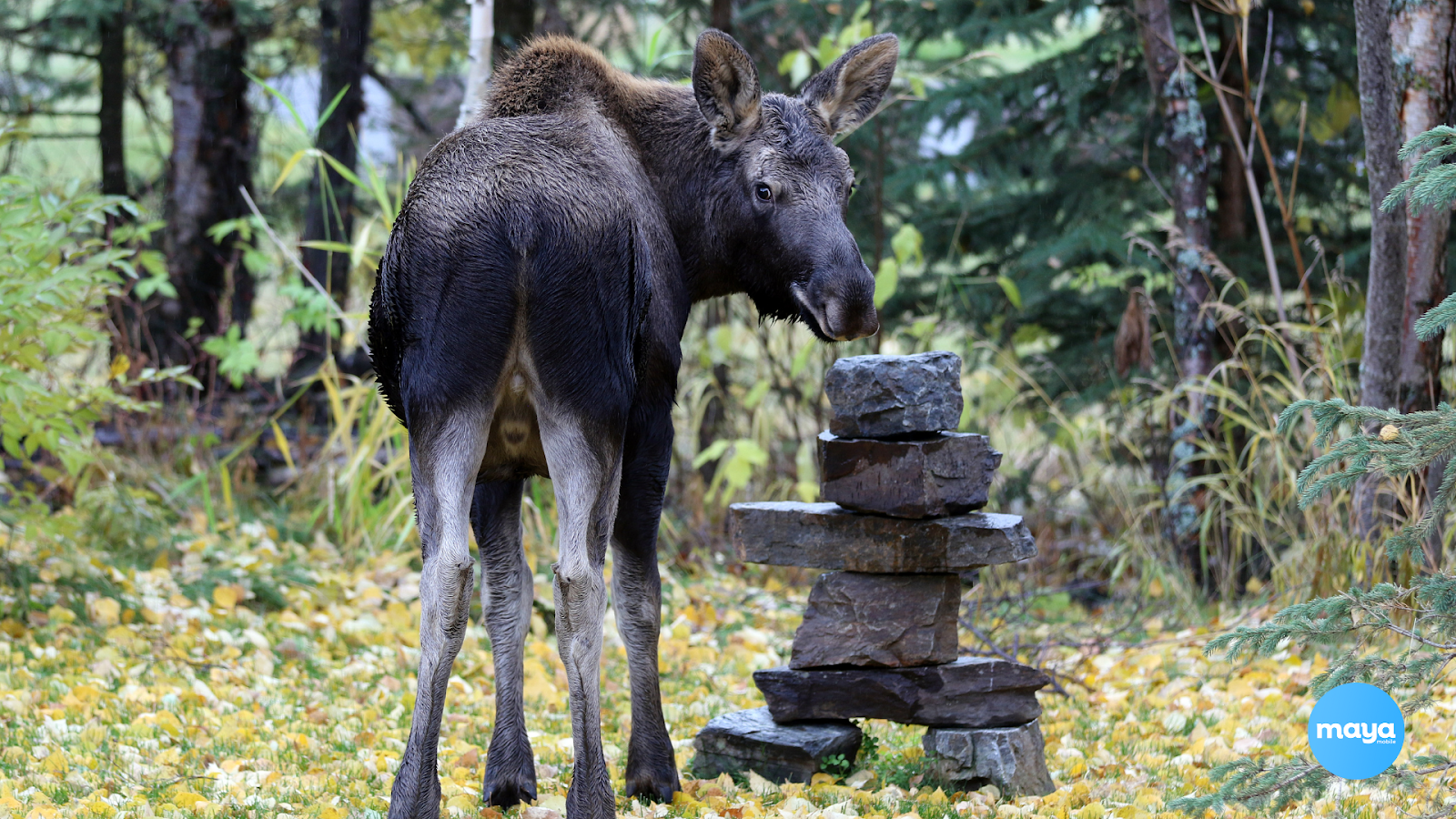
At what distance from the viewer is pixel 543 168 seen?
328cm

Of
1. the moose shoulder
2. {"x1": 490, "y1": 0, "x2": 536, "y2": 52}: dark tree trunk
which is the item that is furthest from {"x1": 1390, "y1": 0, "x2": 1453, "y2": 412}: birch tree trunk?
{"x1": 490, "y1": 0, "x2": 536, "y2": 52}: dark tree trunk

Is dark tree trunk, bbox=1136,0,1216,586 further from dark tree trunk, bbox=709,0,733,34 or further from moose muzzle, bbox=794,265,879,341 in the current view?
moose muzzle, bbox=794,265,879,341

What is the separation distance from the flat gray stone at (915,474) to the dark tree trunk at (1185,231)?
326cm

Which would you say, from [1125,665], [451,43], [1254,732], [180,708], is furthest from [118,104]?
Answer: [1254,732]

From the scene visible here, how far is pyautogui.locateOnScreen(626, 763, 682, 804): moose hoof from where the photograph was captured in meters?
3.76

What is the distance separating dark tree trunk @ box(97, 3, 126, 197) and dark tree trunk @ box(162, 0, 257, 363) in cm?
69

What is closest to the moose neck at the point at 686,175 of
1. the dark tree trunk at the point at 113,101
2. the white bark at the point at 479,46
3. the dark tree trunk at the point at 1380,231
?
the white bark at the point at 479,46

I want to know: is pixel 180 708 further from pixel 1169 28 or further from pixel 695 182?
pixel 1169 28

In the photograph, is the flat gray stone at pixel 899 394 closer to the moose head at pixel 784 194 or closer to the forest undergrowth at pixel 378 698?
the moose head at pixel 784 194

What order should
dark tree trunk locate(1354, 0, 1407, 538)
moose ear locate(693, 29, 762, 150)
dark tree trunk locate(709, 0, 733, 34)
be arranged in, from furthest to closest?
dark tree trunk locate(709, 0, 733, 34) → dark tree trunk locate(1354, 0, 1407, 538) → moose ear locate(693, 29, 762, 150)

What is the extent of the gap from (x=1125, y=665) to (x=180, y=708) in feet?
13.7

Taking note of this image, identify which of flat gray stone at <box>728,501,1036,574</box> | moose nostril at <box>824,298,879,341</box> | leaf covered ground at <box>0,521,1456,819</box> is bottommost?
leaf covered ground at <box>0,521,1456,819</box>

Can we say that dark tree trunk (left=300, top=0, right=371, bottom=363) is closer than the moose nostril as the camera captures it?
No

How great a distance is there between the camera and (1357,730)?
9.48ft
